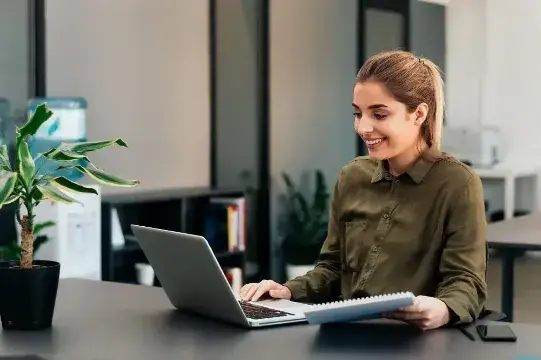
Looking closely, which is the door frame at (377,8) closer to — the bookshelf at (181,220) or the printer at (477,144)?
the bookshelf at (181,220)

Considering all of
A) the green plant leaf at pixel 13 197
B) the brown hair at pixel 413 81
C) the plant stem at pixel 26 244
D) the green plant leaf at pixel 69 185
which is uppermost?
the brown hair at pixel 413 81

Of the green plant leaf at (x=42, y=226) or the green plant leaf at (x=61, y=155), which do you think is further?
the green plant leaf at (x=42, y=226)

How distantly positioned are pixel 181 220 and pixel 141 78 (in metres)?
0.88

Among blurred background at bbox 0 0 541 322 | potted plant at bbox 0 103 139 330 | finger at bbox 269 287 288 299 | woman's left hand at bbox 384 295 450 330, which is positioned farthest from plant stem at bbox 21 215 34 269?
blurred background at bbox 0 0 541 322

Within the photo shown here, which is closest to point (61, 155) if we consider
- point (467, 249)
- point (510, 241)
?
point (467, 249)

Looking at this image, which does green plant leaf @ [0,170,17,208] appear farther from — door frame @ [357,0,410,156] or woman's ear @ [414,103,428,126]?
door frame @ [357,0,410,156]

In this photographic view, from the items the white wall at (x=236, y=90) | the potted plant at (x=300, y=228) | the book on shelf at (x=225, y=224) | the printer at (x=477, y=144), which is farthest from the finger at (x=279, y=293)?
the printer at (x=477, y=144)

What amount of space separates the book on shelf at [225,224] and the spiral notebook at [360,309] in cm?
350

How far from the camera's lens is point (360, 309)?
1.60m

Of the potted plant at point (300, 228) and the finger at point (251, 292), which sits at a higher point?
the finger at point (251, 292)

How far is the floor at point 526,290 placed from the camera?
5.09 meters

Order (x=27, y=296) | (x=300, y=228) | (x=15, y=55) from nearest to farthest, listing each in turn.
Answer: (x=27, y=296)
(x=15, y=55)
(x=300, y=228)

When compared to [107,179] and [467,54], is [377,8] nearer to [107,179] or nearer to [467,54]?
[467,54]

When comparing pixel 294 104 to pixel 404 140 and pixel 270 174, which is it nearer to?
pixel 270 174
